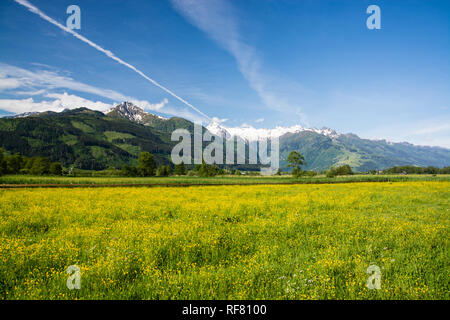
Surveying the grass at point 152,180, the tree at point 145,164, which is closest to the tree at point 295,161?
the grass at point 152,180

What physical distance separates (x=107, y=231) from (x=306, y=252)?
914cm

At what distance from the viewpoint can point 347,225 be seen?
11133mm

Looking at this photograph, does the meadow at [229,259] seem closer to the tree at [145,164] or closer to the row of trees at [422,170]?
the tree at [145,164]

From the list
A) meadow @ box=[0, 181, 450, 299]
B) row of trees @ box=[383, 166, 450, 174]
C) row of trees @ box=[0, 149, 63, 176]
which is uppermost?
row of trees @ box=[0, 149, 63, 176]

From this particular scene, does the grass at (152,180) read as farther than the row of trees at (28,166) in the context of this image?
No

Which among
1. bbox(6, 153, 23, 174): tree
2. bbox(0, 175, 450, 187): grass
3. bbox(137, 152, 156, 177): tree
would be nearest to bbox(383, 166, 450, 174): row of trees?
bbox(0, 175, 450, 187): grass

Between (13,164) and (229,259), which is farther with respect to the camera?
(13,164)

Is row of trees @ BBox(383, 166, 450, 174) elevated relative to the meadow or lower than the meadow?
lower

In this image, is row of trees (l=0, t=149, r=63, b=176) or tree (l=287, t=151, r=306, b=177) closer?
row of trees (l=0, t=149, r=63, b=176)

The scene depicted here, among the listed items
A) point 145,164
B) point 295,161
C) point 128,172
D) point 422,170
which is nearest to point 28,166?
point 128,172

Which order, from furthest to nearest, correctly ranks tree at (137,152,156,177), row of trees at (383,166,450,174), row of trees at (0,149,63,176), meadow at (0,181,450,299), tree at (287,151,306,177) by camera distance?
row of trees at (383,166,450,174), tree at (137,152,156,177), tree at (287,151,306,177), row of trees at (0,149,63,176), meadow at (0,181,450,299)

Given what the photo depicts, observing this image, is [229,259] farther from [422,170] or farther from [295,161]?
[422,170]

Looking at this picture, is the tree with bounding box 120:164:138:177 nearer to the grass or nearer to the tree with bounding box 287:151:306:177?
the grass
